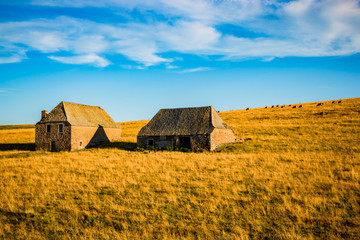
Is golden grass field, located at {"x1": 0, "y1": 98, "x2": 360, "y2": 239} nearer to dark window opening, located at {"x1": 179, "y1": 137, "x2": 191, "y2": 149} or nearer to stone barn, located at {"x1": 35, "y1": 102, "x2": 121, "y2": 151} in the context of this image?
dark window opening, located at {"x1": 179, "y1": 137, "x2": 191, "y2": 149}

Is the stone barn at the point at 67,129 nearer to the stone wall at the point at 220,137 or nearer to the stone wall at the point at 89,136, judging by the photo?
the stone wall at the point at 89,136

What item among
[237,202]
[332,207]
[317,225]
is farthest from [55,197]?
[332,207]

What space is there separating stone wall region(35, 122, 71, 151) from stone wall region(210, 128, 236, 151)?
774 inches

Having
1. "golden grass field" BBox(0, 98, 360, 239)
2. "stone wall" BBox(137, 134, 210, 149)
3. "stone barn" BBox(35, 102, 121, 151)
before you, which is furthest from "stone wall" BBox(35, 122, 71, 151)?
"golden grass field" BBox(0, 98, 360, 239)

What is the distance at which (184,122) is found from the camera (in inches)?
1280

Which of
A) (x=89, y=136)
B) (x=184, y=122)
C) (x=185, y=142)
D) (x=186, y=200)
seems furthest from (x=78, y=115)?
(x=186, y=200)

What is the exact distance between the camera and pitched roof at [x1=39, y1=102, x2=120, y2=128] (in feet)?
116

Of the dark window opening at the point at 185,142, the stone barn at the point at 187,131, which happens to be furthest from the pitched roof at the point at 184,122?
the dark window opening at the point at 185,142

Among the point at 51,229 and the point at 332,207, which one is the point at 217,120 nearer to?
the point at 332,207

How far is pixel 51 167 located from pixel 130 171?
22.7 feet

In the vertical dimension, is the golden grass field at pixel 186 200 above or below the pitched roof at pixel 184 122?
below

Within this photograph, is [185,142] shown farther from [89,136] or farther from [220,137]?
[89,136]

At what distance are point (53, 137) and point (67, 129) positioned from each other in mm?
2801

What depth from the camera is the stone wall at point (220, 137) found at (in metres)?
29.1
